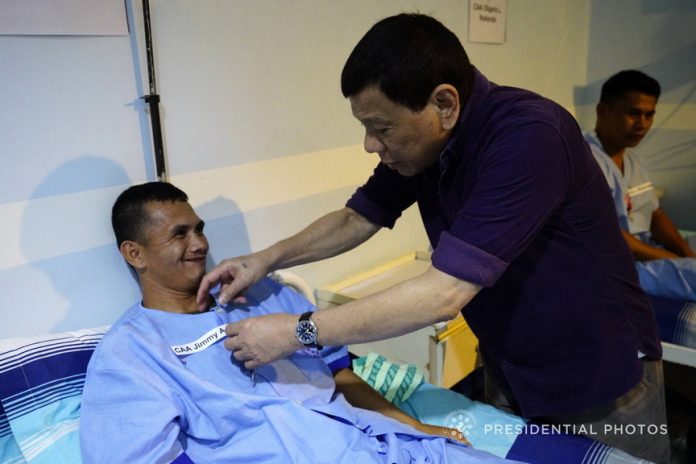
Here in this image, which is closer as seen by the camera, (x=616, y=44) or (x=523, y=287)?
(x=523, y=287)

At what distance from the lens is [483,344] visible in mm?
1397

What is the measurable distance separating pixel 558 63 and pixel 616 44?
1.43ft

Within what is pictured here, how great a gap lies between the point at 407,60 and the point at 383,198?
595mm

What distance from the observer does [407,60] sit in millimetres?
1005

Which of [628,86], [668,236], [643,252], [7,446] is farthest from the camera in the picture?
[668,236]

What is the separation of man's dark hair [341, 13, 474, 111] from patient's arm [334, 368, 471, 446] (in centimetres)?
87

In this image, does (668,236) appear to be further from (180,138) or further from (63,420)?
(63,420)

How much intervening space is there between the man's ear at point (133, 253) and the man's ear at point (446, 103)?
89 cm

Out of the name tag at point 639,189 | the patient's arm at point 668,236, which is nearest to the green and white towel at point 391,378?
the name tag at point 639,189

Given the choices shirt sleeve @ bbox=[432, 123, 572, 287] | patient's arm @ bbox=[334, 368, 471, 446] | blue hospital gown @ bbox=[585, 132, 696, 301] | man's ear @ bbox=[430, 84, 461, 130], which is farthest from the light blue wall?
blue hospital gown @ bbox=[585, 132, 696, 301]

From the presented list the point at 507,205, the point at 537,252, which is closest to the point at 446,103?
the point at 507,205

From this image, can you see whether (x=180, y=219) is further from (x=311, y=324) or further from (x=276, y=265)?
(x=311, y=324)

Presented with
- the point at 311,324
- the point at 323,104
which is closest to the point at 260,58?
the point at 323,104

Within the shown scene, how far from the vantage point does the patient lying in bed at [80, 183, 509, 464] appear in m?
1.21
